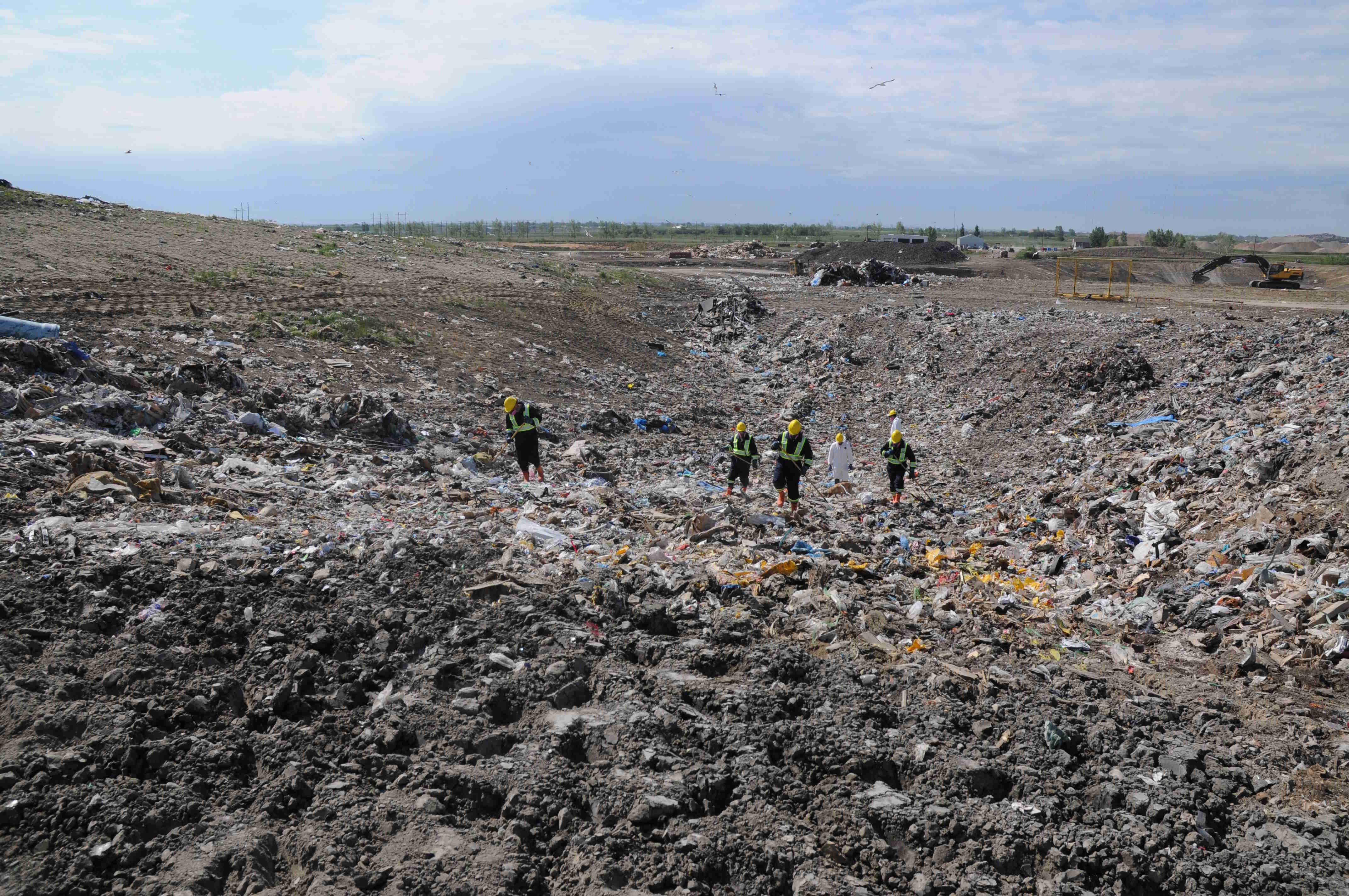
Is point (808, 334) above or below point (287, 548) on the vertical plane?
above

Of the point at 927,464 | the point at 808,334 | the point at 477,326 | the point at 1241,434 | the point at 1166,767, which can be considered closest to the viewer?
the point at 1166,767

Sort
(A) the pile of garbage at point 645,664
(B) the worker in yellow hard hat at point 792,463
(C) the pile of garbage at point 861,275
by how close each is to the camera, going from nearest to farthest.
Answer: (A) the pile of garbage at point 645,664 → (B) the worker in yellow hard hat at point 792,463 → (C) the pile of garbage at point 861,275

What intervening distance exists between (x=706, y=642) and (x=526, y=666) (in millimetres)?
1104

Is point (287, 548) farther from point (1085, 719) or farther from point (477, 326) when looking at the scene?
point (477, 326)

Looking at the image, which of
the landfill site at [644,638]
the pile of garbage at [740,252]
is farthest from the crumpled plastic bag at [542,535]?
the pile of garbage at [740,252]

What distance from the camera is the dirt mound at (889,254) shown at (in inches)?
1339

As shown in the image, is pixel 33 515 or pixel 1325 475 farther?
pixel 1325 475

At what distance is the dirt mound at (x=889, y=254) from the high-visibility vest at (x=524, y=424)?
27.1 m

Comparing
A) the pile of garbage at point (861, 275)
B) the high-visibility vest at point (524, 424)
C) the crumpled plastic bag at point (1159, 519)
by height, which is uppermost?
the pile of garbage at point (861, 275)

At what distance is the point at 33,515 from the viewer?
5586 millimetres

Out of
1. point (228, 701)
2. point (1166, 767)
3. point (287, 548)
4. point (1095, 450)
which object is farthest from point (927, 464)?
point (228, 701)

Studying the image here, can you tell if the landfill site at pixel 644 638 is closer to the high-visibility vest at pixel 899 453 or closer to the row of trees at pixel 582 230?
the high-visibility vest at pixel 899 453

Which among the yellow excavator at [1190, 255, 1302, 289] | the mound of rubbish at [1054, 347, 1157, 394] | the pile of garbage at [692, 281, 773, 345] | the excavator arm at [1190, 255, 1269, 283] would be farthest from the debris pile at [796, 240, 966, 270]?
the mound of rubbish at [1054, 347, 1157, 394]

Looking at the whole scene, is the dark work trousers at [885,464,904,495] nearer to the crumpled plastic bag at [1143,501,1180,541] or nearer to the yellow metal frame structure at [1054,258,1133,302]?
the crumpled plastic bag at [1143,501,1180,541]
